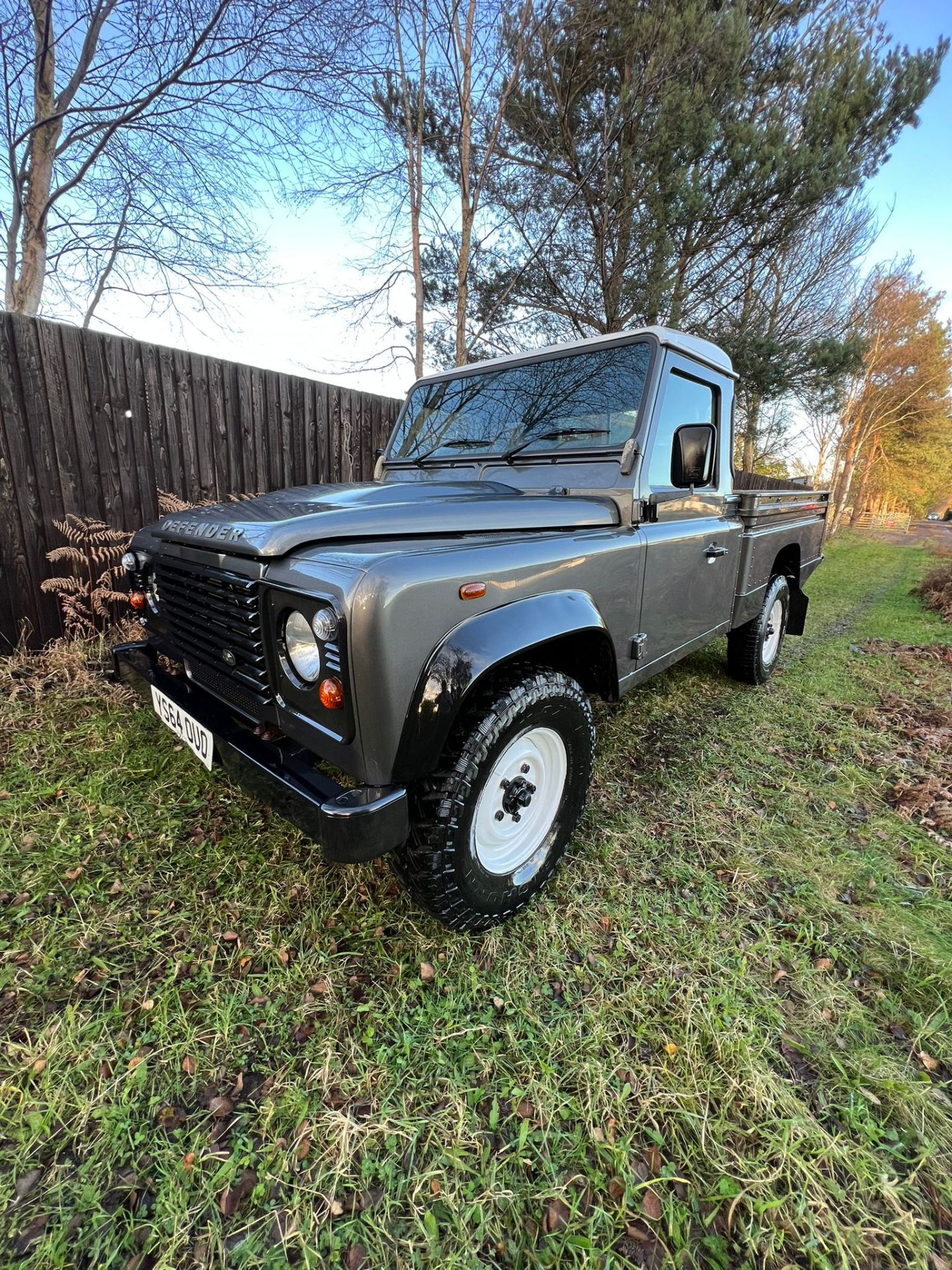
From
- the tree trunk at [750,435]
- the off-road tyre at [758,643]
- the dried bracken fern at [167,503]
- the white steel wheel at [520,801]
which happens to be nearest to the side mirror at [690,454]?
the white steel wheel at [520,801]

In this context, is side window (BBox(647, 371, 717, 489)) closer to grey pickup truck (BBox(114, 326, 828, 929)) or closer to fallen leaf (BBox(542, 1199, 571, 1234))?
grey pickup truck (BBox(114, 326, 828, 929))

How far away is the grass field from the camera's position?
1.26 metres

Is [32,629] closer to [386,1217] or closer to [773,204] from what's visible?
[386,1217]

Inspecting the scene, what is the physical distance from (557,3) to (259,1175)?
10.8 meters

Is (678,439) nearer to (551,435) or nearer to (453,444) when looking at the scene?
(551,435)

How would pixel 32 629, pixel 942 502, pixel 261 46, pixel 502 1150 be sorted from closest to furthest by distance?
pixel 502 1150 → pixel 32 629 → pixel 261 46 → pixel 942 502

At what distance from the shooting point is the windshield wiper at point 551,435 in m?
2.57

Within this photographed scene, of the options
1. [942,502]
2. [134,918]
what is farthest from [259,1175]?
[942,502]

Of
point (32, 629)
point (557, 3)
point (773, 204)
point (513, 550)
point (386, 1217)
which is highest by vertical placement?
point (557, 3)

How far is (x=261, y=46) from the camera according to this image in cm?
653

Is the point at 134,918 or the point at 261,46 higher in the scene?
the point at 261,46

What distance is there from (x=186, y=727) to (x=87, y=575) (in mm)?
2913

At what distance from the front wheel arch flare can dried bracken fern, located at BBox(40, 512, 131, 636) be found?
353 centimetres

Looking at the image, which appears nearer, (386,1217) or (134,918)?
(386,1217)
